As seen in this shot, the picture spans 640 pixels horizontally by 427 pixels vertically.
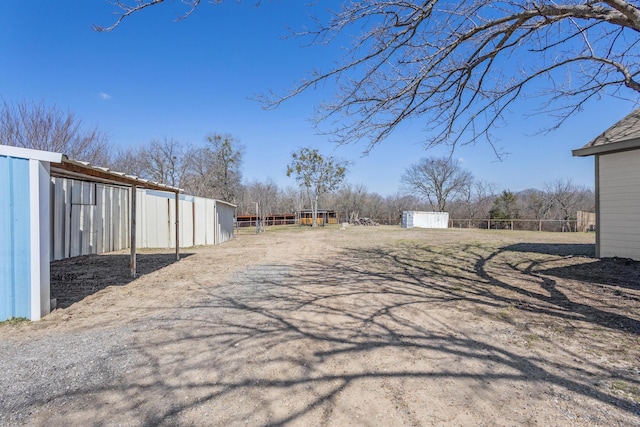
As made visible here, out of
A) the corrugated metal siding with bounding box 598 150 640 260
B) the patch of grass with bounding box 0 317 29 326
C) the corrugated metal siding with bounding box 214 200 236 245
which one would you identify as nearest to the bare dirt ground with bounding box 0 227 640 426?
the patch of grass with bounding box 0 317 29 326

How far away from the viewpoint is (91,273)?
6.65 metres

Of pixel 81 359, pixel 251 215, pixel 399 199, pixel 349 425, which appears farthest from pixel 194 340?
pixel 399 199

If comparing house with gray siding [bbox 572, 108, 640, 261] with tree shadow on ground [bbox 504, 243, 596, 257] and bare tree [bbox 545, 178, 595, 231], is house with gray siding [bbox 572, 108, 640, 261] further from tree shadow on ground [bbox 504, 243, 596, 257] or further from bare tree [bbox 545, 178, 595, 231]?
bare tree [bbox 545, 178, 595, 231]

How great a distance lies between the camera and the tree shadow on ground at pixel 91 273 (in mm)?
4988

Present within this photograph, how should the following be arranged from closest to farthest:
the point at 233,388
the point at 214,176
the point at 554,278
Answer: the point at 233,388, the point at 554,278, the point at 214,176

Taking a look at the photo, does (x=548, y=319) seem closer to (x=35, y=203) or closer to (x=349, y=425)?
(x=349, y=425)

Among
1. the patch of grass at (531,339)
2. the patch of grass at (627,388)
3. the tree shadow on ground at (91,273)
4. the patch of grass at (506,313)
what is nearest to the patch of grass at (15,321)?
the tree shadow on ground at (91,273)

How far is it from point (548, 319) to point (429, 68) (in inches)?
139

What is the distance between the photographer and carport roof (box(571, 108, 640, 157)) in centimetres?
662

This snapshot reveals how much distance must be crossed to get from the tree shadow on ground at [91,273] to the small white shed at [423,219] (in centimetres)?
2306

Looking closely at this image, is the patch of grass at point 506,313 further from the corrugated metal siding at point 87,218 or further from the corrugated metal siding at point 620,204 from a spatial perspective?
the corrugated metal siding at point 87,218

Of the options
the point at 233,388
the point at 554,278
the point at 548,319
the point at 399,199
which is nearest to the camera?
the point at 233,388

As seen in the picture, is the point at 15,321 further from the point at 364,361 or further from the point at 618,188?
the point at 618,188

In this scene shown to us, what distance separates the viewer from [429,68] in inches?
164
